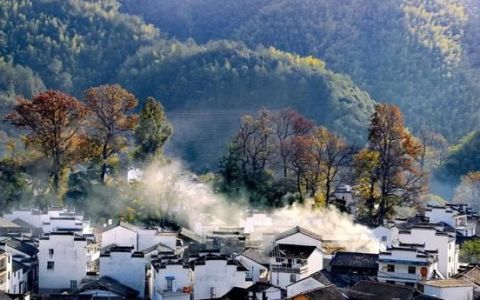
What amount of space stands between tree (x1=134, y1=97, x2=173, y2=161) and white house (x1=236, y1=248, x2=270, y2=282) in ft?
26.3

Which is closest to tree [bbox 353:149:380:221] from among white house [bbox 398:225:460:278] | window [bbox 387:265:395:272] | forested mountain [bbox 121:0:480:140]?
white house [bbox 398:225:460:278]

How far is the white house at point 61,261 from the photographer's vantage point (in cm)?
3106

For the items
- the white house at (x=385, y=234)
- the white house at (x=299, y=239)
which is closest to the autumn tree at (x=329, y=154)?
the white house at (x=385, y=234)

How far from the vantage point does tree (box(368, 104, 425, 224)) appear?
1510 inches

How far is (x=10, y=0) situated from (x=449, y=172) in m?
35.1

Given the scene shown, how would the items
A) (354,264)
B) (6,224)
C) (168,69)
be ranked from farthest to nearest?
(168,69)
(6,224)
(354,264)

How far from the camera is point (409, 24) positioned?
71.1m

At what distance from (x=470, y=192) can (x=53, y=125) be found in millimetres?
20950

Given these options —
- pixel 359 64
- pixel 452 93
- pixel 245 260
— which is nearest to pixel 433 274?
pixel 245 260

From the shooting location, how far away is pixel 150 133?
37.6 m

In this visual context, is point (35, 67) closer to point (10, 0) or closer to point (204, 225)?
point (10, 0)

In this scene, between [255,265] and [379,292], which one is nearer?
[379,292]

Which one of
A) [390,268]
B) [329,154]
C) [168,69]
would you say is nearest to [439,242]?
[390,268]

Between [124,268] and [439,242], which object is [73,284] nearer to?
[124,268]
